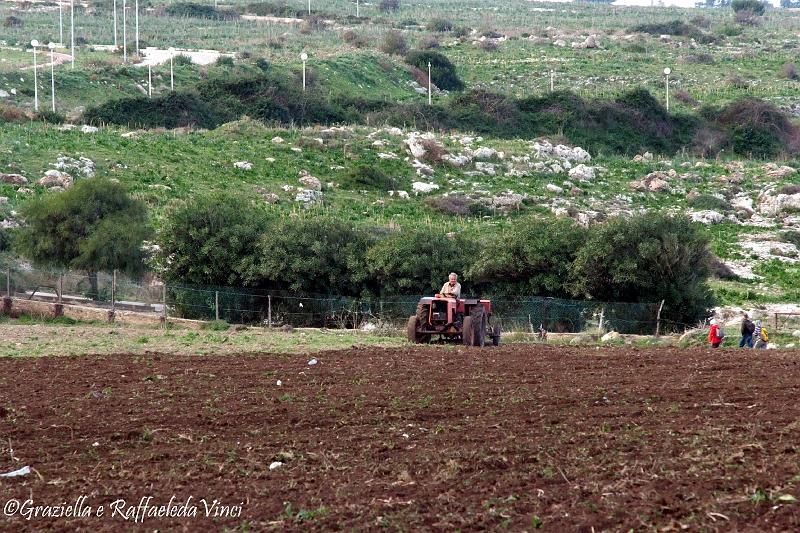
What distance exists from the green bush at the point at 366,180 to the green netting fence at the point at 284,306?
23822 millimetres

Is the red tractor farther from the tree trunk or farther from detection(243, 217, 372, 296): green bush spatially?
the tree trunk

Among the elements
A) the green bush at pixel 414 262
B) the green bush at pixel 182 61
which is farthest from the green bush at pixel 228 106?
the green bush at pixel 414 262

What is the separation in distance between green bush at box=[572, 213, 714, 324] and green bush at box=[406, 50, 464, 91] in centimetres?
7193

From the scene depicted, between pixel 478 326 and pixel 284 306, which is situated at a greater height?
pixel 478 326

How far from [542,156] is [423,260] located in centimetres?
3484

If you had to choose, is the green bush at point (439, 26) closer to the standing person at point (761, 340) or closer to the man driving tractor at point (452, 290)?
the standing person at point (761, 340)

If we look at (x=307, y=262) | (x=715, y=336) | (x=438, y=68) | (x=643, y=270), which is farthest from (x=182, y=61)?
(x=715, y=336)

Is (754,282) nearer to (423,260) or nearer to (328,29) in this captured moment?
(423,260)

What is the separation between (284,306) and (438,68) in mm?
75414

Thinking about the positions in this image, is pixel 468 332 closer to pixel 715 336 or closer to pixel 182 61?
pixel 715 336

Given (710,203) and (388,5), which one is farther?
(388,5)

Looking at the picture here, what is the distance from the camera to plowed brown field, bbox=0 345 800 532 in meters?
11.2

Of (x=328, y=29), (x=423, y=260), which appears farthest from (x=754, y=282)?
(x=328, y=29)

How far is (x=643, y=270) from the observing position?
3662 centimetres
